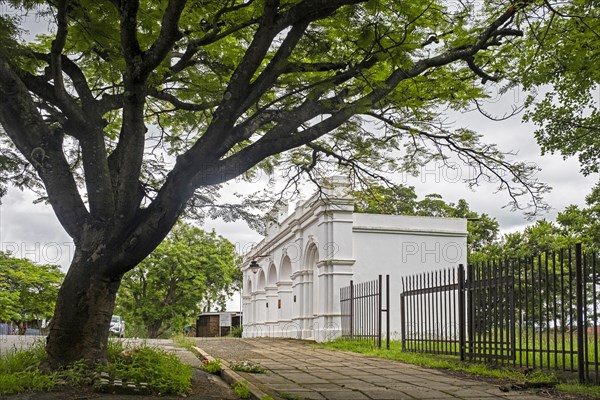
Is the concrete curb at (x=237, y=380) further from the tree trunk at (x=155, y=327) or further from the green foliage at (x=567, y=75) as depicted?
the tree trunk at (x=155, y=327)

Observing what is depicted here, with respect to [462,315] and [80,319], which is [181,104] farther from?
[462,315]

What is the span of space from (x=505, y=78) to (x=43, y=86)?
6565 millimetres

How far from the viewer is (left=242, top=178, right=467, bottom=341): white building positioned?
2022 centimetres

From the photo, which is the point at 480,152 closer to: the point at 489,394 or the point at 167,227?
the point at 489,394

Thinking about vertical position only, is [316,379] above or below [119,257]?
below

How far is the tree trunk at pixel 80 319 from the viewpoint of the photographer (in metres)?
7.43

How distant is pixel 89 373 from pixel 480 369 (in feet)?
19.7

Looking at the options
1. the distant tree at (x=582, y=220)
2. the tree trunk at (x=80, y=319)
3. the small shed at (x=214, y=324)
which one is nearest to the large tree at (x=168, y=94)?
the tree trunk at (x=80, y=319)

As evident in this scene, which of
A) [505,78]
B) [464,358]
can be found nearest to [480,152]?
[505,78]

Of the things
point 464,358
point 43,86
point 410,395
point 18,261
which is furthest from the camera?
point 18,261

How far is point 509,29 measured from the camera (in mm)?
8430

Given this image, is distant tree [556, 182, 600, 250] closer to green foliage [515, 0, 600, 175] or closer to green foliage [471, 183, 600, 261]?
green foliage [471, 183, 600, 261]

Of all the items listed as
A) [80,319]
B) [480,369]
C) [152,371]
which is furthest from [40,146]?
[480,369]

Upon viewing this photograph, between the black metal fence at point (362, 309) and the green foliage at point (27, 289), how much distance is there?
8.27 m
